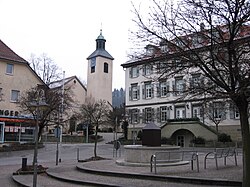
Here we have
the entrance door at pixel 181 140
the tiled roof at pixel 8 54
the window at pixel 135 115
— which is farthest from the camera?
the window at pixel 135 115

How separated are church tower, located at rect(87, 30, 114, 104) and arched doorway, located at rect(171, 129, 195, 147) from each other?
3344 cm

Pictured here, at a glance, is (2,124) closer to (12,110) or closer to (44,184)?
(12,110)

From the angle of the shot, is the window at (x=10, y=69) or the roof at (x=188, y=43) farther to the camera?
the window at (x=10, y=69)

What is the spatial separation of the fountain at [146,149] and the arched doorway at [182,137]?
2655 cm

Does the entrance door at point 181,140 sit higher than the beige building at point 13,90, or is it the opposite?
the beige building at point 13,90

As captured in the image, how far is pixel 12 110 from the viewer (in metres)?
43.2

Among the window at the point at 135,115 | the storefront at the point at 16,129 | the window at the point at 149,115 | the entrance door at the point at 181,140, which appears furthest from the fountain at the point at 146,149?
the window at the point at 135,115

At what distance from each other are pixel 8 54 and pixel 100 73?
3537 cm

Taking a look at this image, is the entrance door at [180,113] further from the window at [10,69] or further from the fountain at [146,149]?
the fountain at [146,149]

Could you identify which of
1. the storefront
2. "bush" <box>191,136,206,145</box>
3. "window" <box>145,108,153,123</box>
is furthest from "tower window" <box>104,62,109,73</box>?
"bush" <box>191,136,206,145</box>

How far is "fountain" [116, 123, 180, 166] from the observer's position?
17516 millimetres

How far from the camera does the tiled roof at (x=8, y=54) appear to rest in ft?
142

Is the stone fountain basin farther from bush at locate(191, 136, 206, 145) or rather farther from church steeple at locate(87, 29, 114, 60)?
church steeple at locate(87, 29, 114, 60)

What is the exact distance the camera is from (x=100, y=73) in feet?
257
